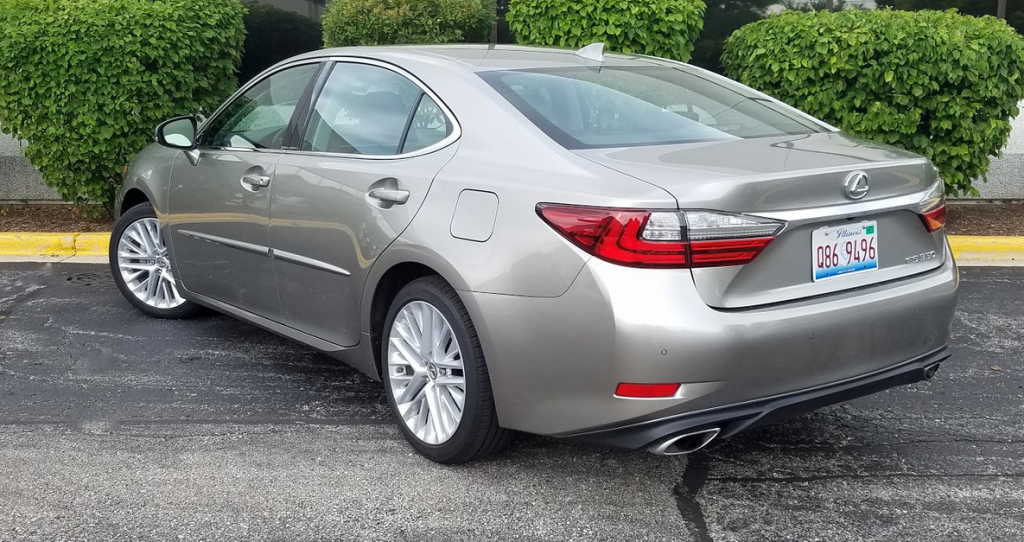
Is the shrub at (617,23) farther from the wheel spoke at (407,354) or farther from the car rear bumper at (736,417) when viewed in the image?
the car rear bumper at (736,417)

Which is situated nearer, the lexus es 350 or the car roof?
the lexus es 350

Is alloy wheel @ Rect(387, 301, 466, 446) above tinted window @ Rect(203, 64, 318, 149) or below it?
below

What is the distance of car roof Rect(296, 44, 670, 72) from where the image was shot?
3.99m

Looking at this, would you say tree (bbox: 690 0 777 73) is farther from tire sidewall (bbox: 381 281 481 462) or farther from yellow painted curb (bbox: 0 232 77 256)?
tire sidewall (bbox: 381 281 481 462)

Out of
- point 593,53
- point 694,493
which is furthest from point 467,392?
point 593,53

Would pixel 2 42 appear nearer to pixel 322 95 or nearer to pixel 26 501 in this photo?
pixel 322 95

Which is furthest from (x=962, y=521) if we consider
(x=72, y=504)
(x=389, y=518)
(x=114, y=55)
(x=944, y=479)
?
(x=114, y=55)

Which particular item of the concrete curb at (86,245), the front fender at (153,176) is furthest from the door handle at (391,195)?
the concrete curb at (86,245)

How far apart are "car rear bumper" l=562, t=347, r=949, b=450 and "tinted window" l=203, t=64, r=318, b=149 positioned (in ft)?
7.02

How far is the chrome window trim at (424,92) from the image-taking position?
3.67m

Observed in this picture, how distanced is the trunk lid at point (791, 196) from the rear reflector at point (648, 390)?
28 cm

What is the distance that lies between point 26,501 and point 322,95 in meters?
1.95

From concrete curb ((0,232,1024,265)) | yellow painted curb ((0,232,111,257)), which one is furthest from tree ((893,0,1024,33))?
yellow painted curb ((0,232,111,257))

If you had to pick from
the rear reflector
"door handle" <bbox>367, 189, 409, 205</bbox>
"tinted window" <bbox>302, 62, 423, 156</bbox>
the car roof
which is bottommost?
the rear reflector
